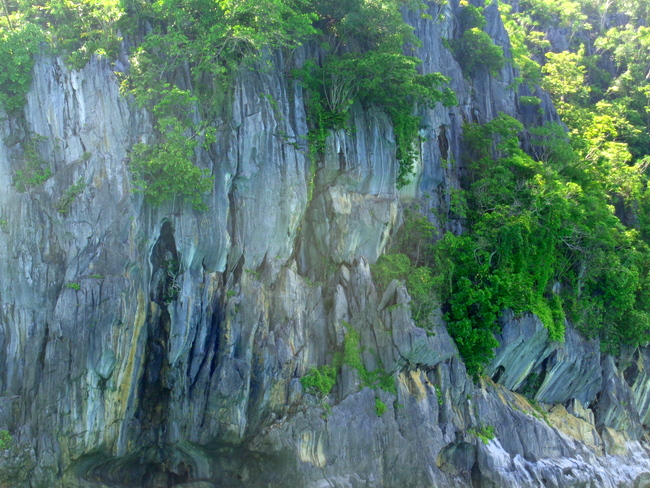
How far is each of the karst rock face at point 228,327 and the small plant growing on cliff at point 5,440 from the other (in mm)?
134

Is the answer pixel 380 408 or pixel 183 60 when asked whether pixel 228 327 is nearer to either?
pixel 380 408

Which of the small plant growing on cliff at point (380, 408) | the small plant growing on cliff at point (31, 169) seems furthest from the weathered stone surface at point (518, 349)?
the small plant growing on cliff at point (31, 169)

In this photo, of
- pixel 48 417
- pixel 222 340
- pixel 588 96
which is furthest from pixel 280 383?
pixel 588 96

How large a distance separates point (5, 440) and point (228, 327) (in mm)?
5598

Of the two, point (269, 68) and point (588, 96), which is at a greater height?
point (588, 96)

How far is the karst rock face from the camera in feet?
47.9

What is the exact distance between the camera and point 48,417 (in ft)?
46.5

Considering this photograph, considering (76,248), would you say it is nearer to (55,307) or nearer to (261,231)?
(55,307)

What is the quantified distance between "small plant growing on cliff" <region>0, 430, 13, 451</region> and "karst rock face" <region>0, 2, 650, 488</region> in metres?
0.13

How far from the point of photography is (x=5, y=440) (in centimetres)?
1398

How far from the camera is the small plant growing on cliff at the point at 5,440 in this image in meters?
13.9

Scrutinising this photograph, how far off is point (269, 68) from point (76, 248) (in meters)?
7.07

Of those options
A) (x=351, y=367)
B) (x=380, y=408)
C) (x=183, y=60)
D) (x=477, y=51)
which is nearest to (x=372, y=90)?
(x=183, y=60)

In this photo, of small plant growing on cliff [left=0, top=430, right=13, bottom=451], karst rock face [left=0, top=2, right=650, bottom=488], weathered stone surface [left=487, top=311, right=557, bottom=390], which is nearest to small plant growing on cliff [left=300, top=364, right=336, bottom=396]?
karst rock face [left=0, top=2, right=650, bottom=488]
